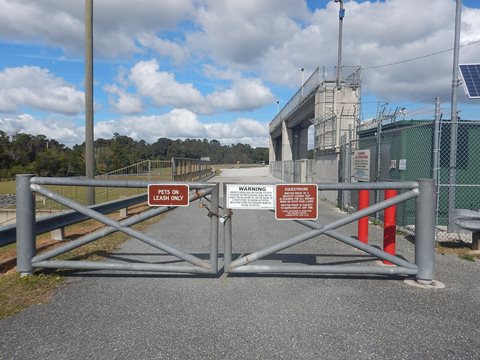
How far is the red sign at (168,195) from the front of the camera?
15.6 feet

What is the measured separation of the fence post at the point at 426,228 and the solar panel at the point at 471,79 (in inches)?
221

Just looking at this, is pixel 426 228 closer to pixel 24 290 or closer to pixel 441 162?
pixel 24 290

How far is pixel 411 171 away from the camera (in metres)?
10.0

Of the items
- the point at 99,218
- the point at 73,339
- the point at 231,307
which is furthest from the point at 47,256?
the point at 231,307

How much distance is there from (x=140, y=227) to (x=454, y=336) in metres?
7.47

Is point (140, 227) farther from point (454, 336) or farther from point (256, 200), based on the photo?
point (454, 336)

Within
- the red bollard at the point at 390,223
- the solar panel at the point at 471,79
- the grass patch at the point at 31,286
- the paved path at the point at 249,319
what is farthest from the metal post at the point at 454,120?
the grass patch at the point at 31,286

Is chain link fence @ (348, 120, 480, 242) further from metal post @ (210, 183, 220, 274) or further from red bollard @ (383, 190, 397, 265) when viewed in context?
metal post @ (210, 183, 220, 274)

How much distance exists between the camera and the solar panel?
30.0 ft

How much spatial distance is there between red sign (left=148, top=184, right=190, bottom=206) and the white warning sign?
1.85 feet

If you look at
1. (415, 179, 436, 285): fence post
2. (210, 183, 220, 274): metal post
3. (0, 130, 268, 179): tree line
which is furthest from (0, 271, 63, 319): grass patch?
(0, 130, 268, 179): tree line

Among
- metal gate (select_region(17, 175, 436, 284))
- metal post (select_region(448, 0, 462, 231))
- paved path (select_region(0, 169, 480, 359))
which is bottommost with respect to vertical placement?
paved path (select_region(0, 169, 480, 359))

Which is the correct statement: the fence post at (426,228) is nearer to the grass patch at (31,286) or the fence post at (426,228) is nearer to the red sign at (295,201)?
the red sign at (295,201)

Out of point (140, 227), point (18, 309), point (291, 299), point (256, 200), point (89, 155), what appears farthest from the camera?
point (89, 155)
